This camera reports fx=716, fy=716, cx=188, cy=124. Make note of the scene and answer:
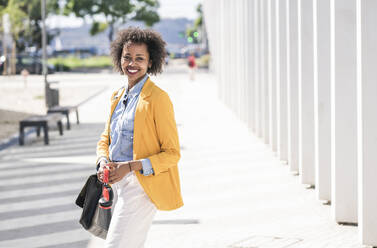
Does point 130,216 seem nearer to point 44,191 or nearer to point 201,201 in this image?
point 201,201

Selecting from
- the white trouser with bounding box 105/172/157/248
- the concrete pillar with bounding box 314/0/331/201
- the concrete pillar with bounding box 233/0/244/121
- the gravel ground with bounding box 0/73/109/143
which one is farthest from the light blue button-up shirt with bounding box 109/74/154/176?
the concrete pillar with bounding box 233/0/244/121

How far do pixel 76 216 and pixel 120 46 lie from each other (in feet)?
11.9

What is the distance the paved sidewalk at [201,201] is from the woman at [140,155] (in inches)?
90.8

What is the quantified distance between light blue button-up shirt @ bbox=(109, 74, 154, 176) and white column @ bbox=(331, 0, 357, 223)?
3303 mm

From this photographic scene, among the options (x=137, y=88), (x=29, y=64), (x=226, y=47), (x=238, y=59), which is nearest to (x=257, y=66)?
(x=238, y=59)

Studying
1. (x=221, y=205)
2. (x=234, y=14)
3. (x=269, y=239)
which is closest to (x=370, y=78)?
(x=269, y=239)

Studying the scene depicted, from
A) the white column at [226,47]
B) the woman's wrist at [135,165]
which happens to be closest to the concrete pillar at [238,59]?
the white column at [226,47]

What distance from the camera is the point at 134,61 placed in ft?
13.1

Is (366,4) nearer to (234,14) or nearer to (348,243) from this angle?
(348,243)

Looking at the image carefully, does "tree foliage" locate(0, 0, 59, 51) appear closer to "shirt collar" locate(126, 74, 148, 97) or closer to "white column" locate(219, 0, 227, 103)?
"white column" locate(219, 0, 227, 103)

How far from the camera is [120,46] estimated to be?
416cm

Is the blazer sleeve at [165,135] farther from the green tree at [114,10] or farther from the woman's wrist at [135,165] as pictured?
the green tree at [114,10]

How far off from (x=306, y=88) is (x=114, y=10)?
214 feet

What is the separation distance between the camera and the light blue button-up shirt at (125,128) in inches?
154
